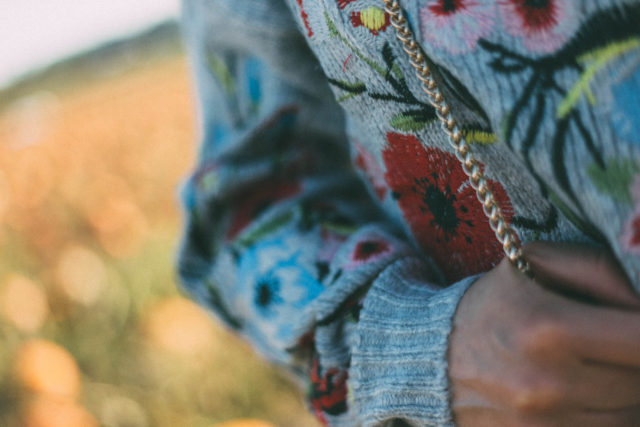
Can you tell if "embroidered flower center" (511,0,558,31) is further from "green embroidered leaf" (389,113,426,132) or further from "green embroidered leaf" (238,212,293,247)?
"green embroidered leaf" (238,212,293,247)

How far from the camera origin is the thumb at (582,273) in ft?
0.95

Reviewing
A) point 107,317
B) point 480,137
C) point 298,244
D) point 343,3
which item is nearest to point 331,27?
point 343,3

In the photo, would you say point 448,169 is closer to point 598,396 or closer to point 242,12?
point 598,396

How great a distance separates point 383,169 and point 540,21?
21cm

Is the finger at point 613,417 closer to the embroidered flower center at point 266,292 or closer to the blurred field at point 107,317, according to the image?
the embroidered flower center at point 266,292

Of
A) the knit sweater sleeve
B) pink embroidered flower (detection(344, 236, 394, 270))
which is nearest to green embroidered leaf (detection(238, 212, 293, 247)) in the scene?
the knit sweater sleeve

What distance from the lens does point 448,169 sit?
0.40 metres

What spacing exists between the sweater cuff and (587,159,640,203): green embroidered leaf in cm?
13

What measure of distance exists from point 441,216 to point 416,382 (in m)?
0.12

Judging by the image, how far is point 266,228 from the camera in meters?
0.59

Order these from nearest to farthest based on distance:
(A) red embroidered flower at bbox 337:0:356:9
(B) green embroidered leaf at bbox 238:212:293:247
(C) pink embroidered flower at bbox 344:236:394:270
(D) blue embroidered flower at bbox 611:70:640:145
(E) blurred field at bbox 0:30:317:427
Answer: (D) blue embroidered flower at bbox 611:70:640:145 → (A) red embroidered flower at bbox 337:0:356:9 → (C) pink embroidered flower at bbox 344:236:394:270 → (B) green embroidered leaf at bbox 238:212:293:247 → (E) blurred field at bbox 0:30:317:427

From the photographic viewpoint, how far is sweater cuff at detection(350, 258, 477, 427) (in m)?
0.38

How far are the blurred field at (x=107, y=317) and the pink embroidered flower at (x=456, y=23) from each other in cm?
144

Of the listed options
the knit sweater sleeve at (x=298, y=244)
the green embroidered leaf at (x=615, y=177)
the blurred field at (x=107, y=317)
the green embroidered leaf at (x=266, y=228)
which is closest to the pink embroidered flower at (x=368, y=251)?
the knit sweater sleeve at (x=298, y=244)
